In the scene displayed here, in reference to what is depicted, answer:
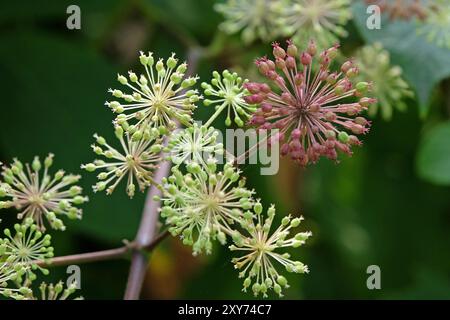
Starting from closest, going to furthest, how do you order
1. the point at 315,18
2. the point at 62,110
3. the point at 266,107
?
the point at 266,107, the point at 315,18, the point at 62,110

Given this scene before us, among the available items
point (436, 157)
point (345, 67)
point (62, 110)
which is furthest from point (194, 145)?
point (62, 110)

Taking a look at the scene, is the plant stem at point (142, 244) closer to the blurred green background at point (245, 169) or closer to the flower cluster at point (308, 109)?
the flower cluster at point (308, 109)

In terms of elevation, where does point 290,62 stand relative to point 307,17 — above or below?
below

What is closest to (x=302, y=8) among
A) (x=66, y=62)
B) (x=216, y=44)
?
(x=216, y=44)

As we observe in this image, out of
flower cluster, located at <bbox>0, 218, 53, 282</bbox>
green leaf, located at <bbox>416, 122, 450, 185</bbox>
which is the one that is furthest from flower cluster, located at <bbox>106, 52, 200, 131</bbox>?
green leaf, located at <bbox>416, 122, 450, 185</bbox>

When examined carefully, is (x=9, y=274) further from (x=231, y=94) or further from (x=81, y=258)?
(x=231, y=94)

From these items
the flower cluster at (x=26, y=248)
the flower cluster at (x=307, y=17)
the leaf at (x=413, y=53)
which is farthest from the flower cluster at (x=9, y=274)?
the leaf at (x=413, y=53)
